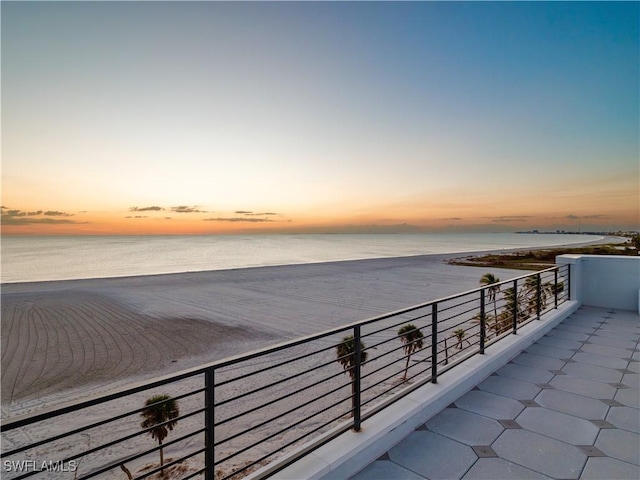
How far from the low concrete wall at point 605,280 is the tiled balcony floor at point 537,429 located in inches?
125

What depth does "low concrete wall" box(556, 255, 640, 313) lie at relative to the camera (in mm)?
7035

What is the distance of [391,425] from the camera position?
2613mm

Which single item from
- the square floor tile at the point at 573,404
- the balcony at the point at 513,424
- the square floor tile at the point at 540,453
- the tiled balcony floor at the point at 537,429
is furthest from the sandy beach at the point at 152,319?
the square floor tile at the point at 540,453

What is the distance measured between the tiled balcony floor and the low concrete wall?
3165 millimetres

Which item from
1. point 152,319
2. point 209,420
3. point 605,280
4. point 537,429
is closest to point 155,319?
→ point 152,319

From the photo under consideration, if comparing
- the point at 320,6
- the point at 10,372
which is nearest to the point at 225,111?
the point at 320,6

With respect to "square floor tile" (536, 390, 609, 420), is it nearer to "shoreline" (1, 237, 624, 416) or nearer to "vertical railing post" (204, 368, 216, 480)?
"vertical railing post" (204, 368, 216, 480)

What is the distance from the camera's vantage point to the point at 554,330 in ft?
18.9

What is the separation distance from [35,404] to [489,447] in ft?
33.4

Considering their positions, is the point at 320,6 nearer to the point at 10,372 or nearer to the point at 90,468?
the point at 90,468

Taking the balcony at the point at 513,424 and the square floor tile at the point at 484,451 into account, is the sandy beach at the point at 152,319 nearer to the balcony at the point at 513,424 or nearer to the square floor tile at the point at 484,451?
the balcony at the point at 513,424

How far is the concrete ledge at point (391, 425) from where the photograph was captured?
2.14m

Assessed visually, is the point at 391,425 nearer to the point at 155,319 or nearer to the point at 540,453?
the point at 540,453

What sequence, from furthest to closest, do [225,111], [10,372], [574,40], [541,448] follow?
[225,111] → [10,372] → [574,40] → [541,448]
